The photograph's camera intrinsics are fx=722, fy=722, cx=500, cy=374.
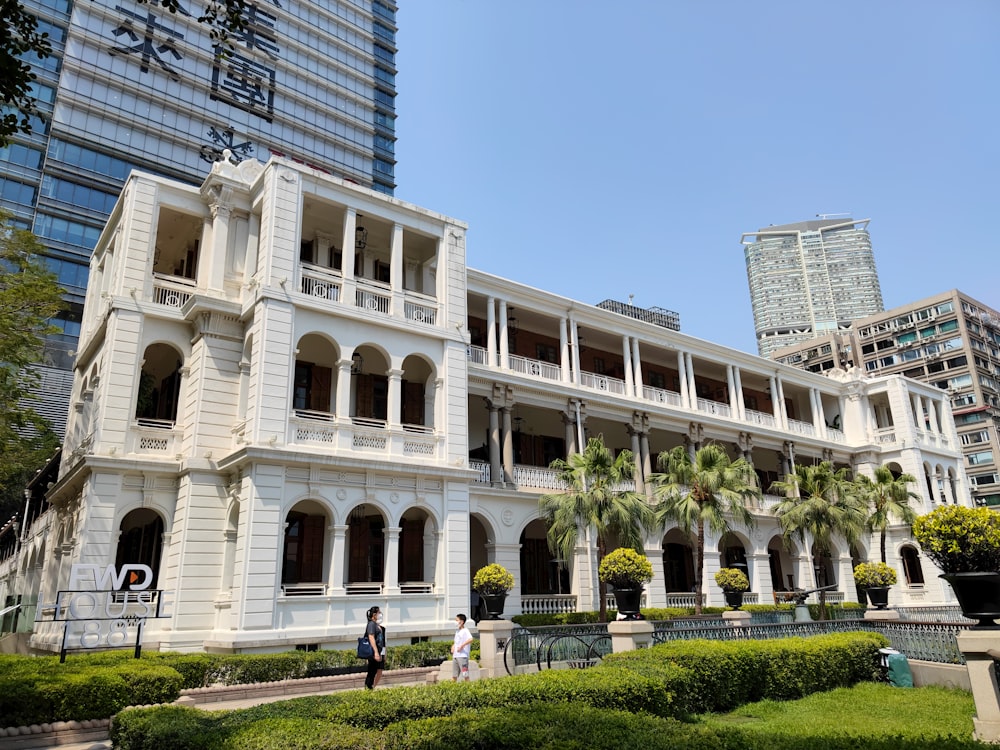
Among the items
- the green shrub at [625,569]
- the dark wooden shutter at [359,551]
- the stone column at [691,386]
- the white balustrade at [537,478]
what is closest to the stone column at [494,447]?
the white balustrade at [537,478]

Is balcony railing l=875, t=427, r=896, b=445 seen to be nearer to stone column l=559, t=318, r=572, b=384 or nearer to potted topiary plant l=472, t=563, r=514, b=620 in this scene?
stone column l=559, t=318, r=572, b=384

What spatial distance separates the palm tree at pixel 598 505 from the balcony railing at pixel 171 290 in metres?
14.2

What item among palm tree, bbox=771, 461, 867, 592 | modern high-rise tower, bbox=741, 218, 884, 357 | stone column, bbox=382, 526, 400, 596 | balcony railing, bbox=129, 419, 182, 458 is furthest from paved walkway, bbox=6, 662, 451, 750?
modern high-rise tower, bbox=741, 218, 884, 357

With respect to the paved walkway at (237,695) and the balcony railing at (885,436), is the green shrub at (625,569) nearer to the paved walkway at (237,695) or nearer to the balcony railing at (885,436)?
the paved walkway at (237,695)

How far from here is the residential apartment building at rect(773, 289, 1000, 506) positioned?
247 feet

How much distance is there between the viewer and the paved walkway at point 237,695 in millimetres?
11367

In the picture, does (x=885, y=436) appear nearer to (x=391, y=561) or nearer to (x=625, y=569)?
(x=625, y=569)

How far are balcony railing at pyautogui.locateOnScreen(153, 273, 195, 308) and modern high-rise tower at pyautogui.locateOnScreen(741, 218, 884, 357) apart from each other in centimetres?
16104

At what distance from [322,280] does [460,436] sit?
22.6ft

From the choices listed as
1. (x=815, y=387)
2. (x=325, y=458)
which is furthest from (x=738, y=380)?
(x=325, y=458)

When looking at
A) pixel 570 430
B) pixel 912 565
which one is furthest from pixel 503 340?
pixel 912 565

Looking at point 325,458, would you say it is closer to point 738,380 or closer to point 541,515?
point 541,515

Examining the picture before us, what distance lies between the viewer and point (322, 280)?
23.3 meters

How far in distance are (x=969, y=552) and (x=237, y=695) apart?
570 inches
